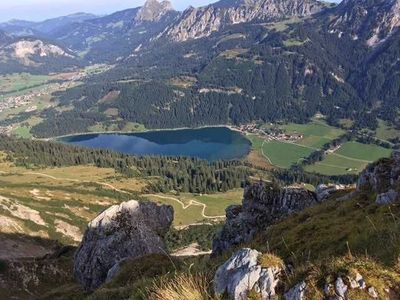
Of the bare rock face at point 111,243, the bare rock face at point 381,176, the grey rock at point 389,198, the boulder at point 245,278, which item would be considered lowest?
the bare rock face at point 111,243

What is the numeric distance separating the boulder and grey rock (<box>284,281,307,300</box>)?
0.82m

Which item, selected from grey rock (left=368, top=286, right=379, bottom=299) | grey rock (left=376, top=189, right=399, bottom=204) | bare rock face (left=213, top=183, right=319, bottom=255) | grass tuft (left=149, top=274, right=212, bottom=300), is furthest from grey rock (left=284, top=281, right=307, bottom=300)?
bare rock face (left=213, top=183, right=319, bottom=255)

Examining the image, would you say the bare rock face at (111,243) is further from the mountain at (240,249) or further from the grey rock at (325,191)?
the grey rock at (325,191)

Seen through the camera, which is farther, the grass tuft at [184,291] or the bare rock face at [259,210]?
the bare rock face at [259,210]

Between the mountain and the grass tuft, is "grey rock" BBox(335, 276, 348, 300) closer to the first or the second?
→ the mountain

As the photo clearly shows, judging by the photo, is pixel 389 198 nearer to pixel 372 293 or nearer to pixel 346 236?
pixel 346 236

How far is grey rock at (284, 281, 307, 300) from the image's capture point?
14.4 metres

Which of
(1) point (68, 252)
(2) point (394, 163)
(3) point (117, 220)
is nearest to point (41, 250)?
(1) point (68, 252)

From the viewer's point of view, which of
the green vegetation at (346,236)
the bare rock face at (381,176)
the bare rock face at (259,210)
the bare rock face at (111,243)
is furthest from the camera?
the bare rock face at (111,243)

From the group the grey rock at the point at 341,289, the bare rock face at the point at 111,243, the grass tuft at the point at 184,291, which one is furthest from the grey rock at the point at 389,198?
the bare rock face at the point at 111,243

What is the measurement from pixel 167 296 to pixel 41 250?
121270 mm

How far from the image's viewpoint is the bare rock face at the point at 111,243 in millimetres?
62656

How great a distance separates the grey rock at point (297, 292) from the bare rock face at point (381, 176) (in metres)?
23.9

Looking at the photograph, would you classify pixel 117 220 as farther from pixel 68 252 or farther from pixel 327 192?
pixel 68 252
